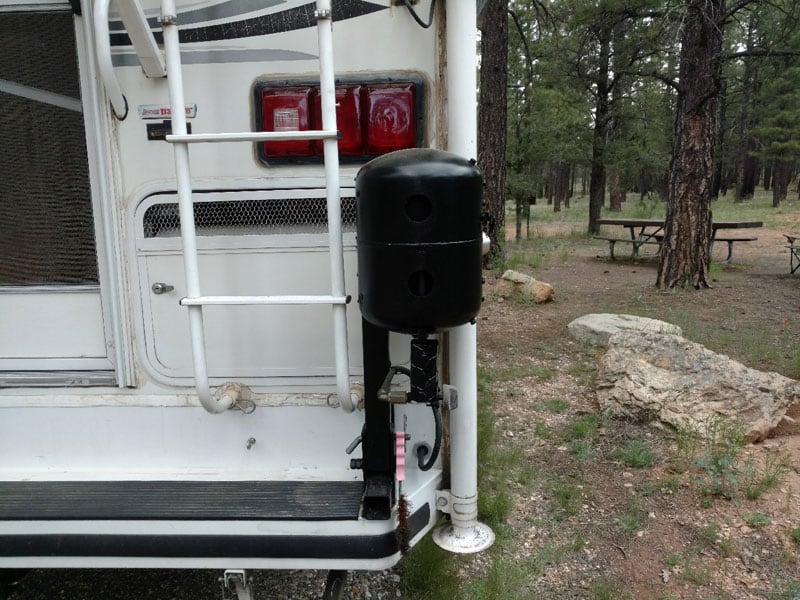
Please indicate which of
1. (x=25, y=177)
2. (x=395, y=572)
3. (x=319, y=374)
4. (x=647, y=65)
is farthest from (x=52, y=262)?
(x=647, y=65)

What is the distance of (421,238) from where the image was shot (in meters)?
1.62

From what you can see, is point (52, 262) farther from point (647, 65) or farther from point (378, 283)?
point (647, 65)

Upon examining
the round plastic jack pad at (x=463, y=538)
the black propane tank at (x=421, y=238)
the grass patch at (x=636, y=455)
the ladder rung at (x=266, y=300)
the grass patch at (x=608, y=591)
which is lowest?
the grass patch at (x=608, y=591)

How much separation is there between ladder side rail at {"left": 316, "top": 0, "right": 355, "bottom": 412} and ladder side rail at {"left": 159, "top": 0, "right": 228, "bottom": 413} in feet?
1.24

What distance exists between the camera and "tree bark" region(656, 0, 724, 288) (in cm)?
777

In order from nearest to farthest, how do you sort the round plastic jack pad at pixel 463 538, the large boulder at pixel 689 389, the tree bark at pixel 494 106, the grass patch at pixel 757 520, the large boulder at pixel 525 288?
1. the round plastic jack pad at pixel 463 538
2. the grass patch at pixel 757 520
3. the large boulder at pixel 689 389
4. the large boulder at pixel 525 288
5. the tree bark at pixel 494 106

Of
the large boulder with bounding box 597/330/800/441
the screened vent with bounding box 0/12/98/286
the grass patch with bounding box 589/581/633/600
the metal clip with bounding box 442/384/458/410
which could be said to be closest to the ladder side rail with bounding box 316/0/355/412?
the metal clip with bounding box 442/384/458/410

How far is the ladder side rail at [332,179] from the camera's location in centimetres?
162

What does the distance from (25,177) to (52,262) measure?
310 millimetres

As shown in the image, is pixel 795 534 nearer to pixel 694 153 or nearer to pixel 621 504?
pixel 621 504

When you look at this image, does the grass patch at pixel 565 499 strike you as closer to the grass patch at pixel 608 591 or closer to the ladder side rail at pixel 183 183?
the grass patch at pixel 608 591

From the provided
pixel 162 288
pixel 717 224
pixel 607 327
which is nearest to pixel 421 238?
pixel 162 288

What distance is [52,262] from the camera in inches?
88.7

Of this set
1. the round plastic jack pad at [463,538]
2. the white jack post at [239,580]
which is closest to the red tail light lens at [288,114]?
the white jack post at [239,580]
